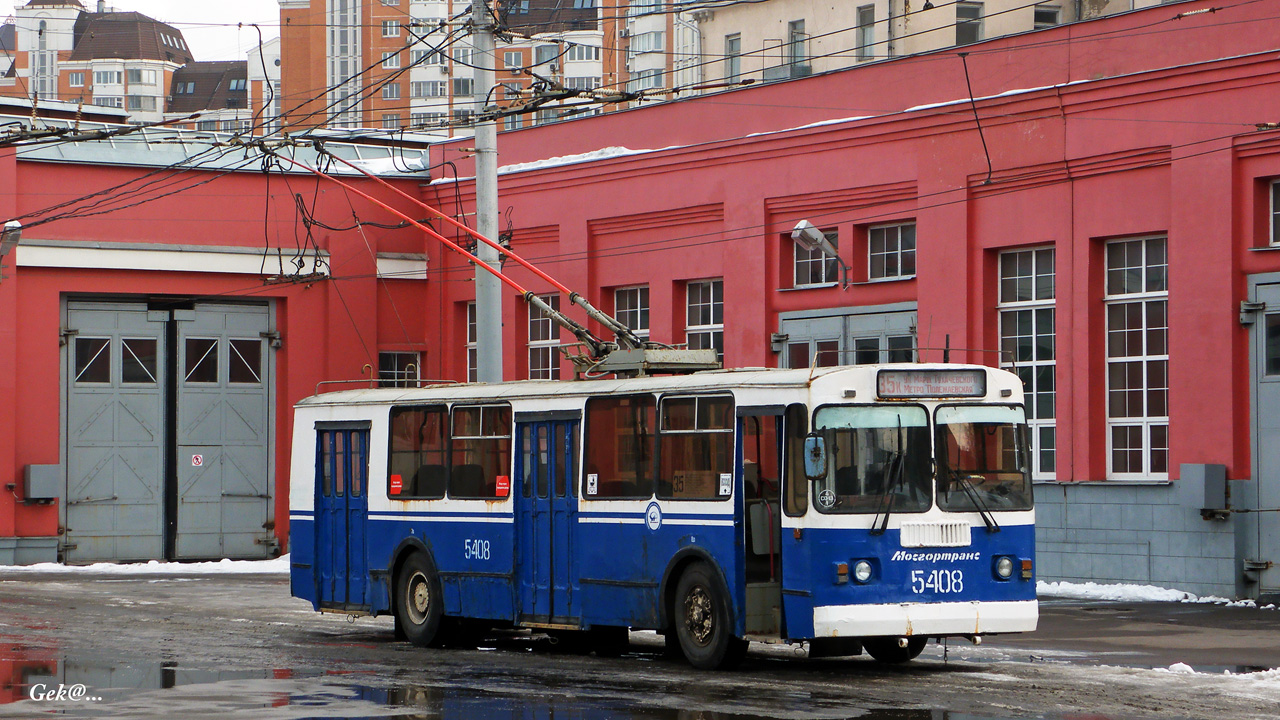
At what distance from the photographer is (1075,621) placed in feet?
64.5

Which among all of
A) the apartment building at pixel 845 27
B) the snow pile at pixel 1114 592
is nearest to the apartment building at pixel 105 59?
the apartment building at pixel 845 27

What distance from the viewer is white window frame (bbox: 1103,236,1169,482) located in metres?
23.5

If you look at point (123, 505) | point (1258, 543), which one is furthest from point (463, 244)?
point (1258, 543)

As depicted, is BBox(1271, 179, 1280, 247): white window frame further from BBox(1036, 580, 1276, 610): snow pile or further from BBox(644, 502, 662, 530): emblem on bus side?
BBox(644, 502, 662, 530): emblem on bus side

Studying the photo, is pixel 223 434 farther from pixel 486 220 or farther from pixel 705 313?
pixel 486 220

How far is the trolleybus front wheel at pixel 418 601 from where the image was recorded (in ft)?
58.5

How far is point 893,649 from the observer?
15312mm

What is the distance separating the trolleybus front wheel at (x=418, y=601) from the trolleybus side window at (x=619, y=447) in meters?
2.45

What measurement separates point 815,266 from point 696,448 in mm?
13317

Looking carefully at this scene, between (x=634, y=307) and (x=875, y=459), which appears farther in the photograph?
(x=634, y=307)

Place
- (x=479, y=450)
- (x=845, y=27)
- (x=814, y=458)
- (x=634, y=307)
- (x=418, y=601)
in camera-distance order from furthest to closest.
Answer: (x=845, y=27), (x=634, y=307), (x=418, y=601), (x=479, y=450), (x=814, y=458)

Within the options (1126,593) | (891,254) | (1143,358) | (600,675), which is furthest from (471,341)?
(600,675)

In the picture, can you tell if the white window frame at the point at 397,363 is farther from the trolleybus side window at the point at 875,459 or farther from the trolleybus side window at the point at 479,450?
the trolleybus side window at the point at 875,459

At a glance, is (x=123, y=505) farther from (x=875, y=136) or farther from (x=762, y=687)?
(x=762, y=687)
